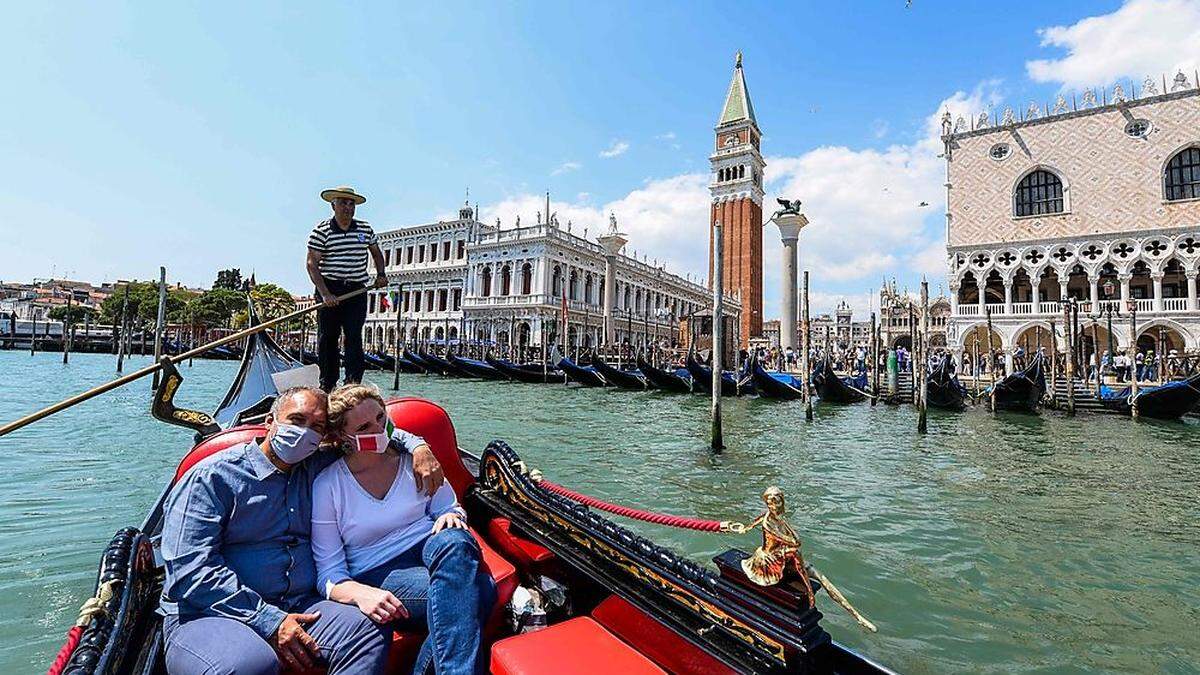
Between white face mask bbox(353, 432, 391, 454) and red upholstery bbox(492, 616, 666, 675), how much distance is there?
52 centimetres

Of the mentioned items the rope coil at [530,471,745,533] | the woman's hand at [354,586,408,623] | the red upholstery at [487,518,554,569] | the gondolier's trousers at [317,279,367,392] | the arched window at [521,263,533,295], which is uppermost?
the arched window at [521,263,533,295]

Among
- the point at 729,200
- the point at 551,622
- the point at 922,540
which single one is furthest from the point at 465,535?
the point at 729,200

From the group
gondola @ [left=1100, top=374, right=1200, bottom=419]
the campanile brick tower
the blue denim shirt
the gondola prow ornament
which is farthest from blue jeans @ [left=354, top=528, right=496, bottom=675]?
the campanile brick tower

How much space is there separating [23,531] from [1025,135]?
77.9ft

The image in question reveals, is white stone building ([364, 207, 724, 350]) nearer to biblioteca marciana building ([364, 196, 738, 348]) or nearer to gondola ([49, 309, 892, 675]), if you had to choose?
biblioteca marciana building ([364, 196, 738, 348])

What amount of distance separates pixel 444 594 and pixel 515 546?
550 millimetres

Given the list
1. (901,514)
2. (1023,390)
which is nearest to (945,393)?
(1023,390)

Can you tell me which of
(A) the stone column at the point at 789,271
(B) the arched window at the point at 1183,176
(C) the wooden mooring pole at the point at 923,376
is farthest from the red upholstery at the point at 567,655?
(B) the arched window at the point at 1183,176

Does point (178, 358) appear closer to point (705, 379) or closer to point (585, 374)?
point (705, 379)

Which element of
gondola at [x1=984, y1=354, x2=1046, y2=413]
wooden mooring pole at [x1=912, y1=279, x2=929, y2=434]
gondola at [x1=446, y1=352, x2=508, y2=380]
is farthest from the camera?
gondola at [x1=446, y1=352, x2=508, y2=380]

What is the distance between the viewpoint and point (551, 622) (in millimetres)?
1595

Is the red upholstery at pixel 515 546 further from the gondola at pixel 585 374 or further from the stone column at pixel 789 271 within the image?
the stone column at pixel 789 271

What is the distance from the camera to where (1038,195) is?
18.6 metres

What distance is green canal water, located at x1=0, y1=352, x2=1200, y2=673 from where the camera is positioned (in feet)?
7.26
